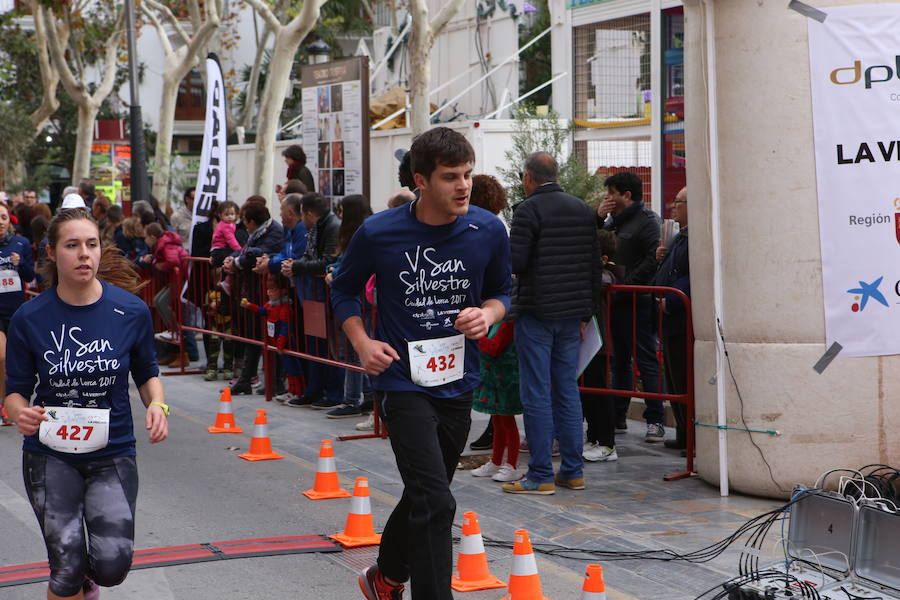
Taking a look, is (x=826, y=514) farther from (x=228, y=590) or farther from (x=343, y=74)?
(x=343, y=74)

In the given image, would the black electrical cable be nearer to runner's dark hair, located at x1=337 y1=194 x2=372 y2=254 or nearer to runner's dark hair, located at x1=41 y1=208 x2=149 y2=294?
runner's dark hair, located at x1=337 y1=194 x2=372 y2=254

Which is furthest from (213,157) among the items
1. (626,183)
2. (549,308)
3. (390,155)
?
(390,155)

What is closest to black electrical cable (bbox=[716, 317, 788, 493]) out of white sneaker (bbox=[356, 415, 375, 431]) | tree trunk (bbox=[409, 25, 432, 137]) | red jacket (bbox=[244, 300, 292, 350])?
white sneaker (bbox=[356, 415, 375, 431])

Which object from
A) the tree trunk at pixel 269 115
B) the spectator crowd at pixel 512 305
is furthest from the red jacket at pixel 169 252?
the tree trunk at pixel 269 115

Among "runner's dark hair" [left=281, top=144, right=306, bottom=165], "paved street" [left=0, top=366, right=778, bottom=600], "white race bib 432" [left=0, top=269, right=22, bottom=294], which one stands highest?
"runner's dark hair" [left=281, top=144, right=306, bottom=165]

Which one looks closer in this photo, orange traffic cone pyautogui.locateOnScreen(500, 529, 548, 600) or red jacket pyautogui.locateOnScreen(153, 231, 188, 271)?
orange traffic cone pyautogui.locateOnScreen(500, 529, 548, 600)

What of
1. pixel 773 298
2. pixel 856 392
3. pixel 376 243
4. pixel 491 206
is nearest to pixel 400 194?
pixel 491 206

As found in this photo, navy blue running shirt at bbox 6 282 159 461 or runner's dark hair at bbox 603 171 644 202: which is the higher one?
runner's dark hair at bbox 603 171 644 202

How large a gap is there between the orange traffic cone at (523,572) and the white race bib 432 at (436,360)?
33.8 inches

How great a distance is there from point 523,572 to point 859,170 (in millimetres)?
3413

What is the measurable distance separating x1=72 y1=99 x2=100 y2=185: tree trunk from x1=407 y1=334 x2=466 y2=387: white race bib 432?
88.6ft

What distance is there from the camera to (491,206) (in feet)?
25.8

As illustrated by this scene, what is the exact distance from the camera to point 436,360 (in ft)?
15.5

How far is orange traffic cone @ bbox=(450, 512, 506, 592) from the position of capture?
5.66 metres
